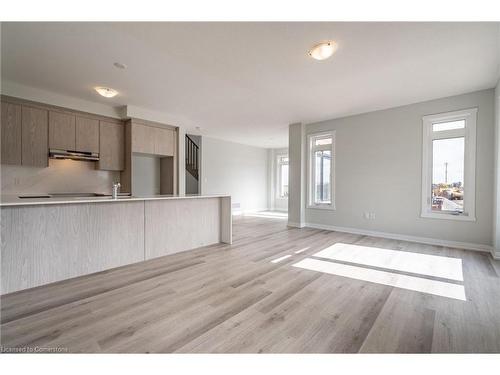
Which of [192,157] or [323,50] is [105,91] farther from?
[192,157]

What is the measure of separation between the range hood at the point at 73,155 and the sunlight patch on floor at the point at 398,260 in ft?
16.1

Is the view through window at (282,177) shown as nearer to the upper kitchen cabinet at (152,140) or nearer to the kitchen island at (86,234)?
the upper kitchen cabinet at (152,140)

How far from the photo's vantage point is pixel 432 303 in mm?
2180

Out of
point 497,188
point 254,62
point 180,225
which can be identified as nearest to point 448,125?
point 497,188

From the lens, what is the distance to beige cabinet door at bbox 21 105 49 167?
13.4 feet

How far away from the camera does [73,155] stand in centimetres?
456

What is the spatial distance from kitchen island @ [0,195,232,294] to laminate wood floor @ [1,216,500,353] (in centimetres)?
17

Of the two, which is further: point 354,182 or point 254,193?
point 254,193

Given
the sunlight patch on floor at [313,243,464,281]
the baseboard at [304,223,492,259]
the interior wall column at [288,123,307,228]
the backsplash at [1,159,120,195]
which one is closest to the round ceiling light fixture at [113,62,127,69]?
the backsplash at [1,159,120,195]
